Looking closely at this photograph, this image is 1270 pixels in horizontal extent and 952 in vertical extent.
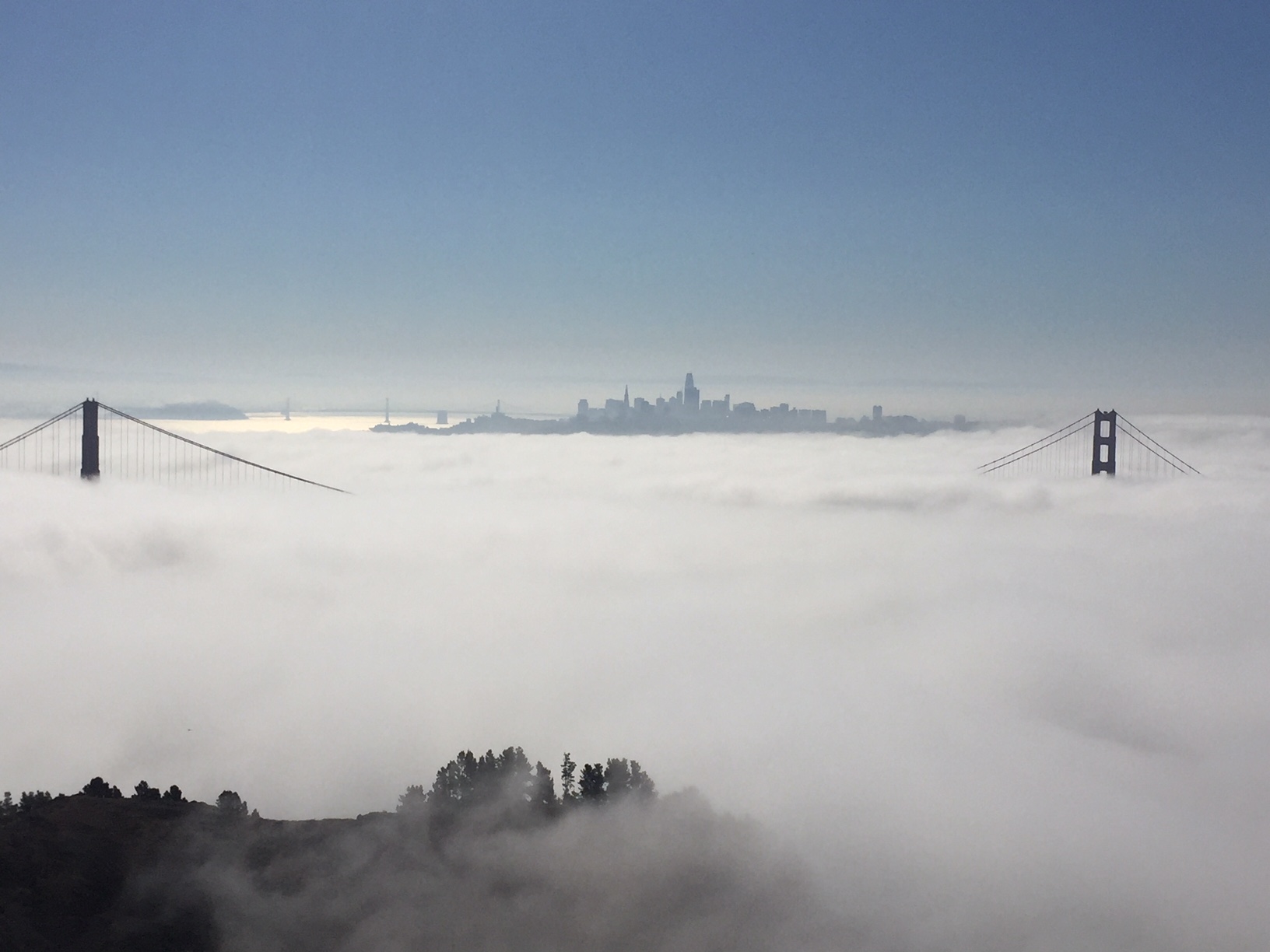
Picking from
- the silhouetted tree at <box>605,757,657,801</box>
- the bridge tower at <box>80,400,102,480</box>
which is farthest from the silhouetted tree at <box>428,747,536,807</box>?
the bridge tower at <box>80,400,102,480</box>

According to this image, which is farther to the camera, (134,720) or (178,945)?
(134,720)

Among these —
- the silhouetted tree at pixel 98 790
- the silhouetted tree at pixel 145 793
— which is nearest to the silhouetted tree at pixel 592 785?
the silhouetted tree at pixel 145 793

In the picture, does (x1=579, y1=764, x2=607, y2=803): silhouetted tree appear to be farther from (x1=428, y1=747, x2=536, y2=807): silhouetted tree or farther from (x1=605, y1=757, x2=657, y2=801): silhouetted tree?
(x1=428, y1=747, x2=536, y2=807): silhouetted tree

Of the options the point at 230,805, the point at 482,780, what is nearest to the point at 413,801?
the point at 482,780

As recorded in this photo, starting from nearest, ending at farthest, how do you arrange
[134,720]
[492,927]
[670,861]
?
[492,927], [670,861], [134,720]

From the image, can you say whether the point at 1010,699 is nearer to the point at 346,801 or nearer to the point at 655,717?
the point at 655,717

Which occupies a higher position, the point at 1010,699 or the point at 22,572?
the point at 22,572

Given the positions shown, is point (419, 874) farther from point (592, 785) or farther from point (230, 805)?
point (230, 805)

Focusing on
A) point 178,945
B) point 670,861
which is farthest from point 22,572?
point 670,861
